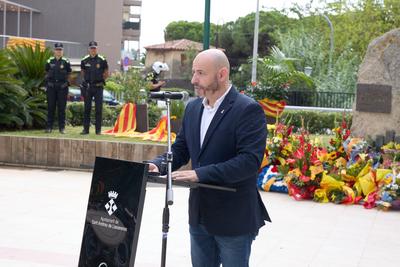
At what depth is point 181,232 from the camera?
27.8ft

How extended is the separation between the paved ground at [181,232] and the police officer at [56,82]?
375 cm

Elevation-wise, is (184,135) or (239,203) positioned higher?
(184,135)

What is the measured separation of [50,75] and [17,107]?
4.44ft

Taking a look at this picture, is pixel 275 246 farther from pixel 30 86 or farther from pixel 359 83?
pixel 30 86

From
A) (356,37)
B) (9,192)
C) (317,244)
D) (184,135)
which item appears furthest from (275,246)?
(356,37)

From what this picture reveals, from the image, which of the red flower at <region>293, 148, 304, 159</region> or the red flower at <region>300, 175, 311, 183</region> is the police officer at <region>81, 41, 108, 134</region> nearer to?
the red flower at <region>293, 148, 304, 159</region>

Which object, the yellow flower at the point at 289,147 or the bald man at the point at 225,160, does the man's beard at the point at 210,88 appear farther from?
the yellow flower at the point at 289,147

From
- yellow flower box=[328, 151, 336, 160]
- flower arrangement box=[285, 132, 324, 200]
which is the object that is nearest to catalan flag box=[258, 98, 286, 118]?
yellow flower box=[328, 151, 336, 160]

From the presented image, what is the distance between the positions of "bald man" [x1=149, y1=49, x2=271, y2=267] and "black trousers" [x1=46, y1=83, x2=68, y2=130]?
11.2 m

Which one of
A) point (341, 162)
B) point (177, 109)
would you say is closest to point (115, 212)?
point (341, 162)

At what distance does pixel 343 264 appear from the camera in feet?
23.8

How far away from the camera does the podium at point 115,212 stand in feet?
14.4

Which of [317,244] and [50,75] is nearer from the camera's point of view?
[317,244]

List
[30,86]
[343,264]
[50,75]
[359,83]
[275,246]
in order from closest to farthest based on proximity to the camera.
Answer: [343,264] < [275,246] < [359,83] < [50,75] < [30,86]
